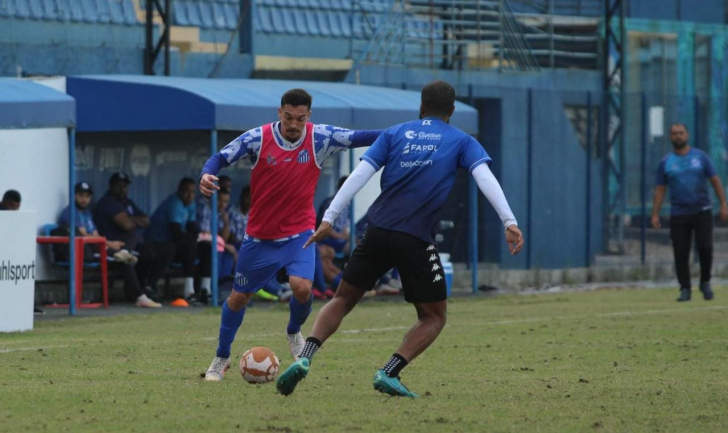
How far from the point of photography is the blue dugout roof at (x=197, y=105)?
59.2ft

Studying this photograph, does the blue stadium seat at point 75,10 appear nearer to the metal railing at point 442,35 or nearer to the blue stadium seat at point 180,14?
the blue stadium seat at point 180,14

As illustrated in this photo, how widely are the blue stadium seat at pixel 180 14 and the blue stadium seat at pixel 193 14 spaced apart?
60 millimetres

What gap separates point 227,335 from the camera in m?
9.98

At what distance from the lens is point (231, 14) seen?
24.3m

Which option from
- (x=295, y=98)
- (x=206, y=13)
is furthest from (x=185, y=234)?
(x=295, y=98)

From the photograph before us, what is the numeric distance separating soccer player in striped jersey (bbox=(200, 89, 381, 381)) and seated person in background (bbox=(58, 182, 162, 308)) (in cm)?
837

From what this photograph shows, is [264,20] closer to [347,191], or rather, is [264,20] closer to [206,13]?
[206,13]

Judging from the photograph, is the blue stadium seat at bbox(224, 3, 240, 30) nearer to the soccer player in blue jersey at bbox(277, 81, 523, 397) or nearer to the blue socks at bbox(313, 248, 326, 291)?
the blue socks at bbox(313, 248, 326, 291)

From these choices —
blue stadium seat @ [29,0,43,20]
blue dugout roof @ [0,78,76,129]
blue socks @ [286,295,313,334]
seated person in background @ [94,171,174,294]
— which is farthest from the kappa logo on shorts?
blue stadium seat @ [29,0,43,20]

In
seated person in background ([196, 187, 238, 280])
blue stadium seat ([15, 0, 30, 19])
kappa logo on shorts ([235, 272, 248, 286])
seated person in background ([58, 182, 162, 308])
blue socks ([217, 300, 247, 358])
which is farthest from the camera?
blue stadium seat ([15, 0, 30, 19])

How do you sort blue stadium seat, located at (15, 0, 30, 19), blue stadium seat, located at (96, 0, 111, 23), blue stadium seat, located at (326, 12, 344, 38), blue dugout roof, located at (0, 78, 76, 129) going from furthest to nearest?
blue stadium seat, located at (326, 12, 344, 38), blue stadium seat, located at (96, 0, 111, 23), blue stadium seat, located at (15, 0, 30, 19), blue dugout roof, located at (0, 78, 76, 129)

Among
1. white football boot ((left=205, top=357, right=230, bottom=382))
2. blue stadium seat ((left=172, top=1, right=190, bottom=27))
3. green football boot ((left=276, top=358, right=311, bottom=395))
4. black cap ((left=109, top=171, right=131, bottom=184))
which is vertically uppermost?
blue stadium seat ((left=172, top=1, right=190, bottom=27))

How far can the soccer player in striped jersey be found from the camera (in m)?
10.0

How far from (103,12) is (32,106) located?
654 cm
